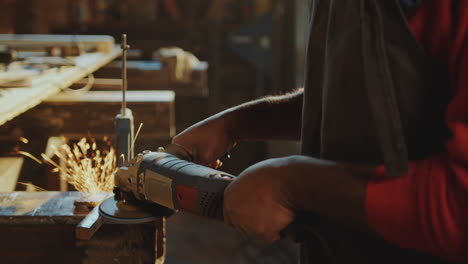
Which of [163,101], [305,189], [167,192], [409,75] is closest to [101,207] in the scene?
[167,192]

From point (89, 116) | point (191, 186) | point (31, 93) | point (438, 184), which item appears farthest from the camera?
point (89, 116)

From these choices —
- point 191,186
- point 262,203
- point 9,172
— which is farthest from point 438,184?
point 9,172

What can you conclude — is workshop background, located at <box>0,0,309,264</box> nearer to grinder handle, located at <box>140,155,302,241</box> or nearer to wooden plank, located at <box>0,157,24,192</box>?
wooden plank, located at <box>0,157,24,192</box>

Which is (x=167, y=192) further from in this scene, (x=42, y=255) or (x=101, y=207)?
(x=42, y=255)

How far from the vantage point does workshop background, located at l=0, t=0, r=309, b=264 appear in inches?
114

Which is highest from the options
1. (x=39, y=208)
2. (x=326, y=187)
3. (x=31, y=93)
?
(x=326, y=187)

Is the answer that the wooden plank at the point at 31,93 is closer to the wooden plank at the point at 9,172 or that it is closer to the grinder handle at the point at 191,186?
the wooden plank at the point at 9,172

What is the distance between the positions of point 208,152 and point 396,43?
0.58 meters

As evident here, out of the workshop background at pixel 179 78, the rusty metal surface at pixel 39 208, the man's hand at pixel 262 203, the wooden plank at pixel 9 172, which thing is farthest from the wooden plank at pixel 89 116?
the man's hand at pixel 262 203

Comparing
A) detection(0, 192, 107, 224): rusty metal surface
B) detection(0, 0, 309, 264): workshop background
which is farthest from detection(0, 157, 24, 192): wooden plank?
detection(0, 192, 107, 224): rusty metal surface

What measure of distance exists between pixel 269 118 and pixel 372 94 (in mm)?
530

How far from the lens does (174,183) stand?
102 centimetres

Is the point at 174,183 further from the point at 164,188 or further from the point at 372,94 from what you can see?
the point at 372,94

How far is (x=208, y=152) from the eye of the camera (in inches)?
48.1
